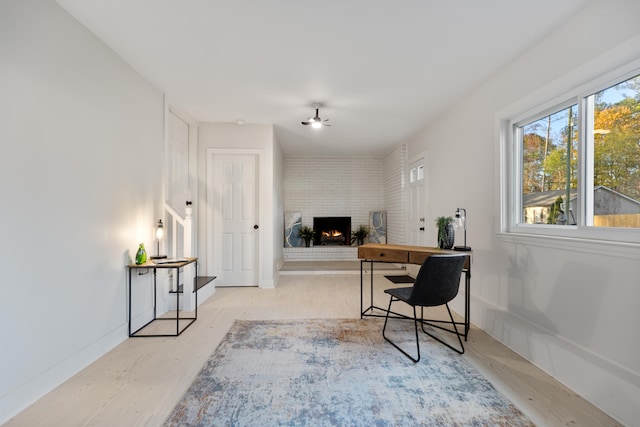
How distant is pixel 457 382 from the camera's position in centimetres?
206

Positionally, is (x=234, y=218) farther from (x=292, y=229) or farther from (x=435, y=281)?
(x=435, y=281)

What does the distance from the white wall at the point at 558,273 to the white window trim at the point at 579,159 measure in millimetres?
19

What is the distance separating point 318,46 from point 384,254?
6.71 ft

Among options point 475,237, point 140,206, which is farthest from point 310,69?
point 475,237

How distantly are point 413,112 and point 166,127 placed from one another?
3165 millimetres

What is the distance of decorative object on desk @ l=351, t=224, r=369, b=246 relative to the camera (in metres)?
7.13

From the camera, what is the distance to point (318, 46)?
8.13 feet

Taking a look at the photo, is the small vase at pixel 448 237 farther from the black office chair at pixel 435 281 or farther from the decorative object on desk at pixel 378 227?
the decorative object on desk at pixel 378 227

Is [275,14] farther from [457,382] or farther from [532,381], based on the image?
[532,381]

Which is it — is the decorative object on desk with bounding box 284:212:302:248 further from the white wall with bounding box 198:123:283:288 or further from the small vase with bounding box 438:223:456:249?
the small vase with bounding box 438:223:456:249

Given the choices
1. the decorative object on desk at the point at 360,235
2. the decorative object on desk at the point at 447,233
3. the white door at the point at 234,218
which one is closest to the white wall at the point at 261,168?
the white door at the point at 234,218

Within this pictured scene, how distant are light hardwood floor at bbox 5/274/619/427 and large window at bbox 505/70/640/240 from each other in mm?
1109

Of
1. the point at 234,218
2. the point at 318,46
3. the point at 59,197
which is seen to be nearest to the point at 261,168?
the point at 234,218

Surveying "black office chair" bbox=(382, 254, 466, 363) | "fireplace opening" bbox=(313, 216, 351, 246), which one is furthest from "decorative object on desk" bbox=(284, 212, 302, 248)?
"black office chair" bbox=(382, 254, 466, 363)
